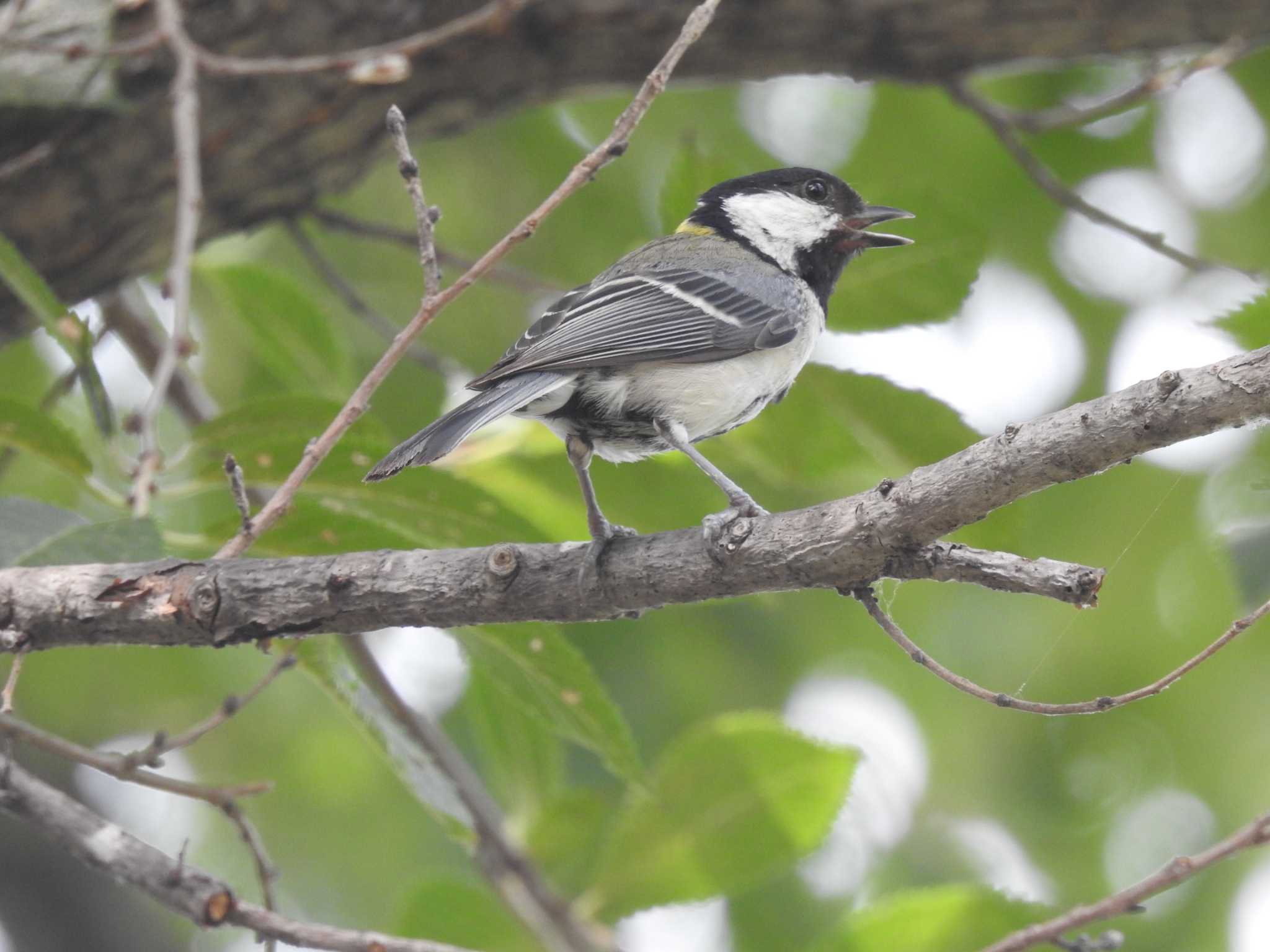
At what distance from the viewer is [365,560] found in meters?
2.38

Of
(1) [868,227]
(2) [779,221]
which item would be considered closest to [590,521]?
(1) [868,227]

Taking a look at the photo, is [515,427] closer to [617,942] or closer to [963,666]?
[617,942]

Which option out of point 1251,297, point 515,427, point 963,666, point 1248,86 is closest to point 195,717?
point 515,427

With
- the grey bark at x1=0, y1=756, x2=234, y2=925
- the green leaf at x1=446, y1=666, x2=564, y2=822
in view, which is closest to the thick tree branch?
the grey bark at x1=0, y1=756, x2=234, y2=925

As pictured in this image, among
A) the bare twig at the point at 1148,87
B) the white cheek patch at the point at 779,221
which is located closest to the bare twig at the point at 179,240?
the white cheek patch at the point at 779,221

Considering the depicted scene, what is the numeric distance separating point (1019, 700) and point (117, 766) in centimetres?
170

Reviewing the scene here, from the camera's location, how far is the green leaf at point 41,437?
282cm

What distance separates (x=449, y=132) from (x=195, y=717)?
9.39 ft

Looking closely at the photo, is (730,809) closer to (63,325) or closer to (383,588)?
(383,588)

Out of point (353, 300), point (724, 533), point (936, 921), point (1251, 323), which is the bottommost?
point (936, 921)

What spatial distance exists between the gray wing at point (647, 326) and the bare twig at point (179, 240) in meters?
0.69

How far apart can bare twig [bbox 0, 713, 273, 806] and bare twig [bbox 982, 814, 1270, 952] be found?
4.73 feet

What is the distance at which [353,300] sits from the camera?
14.6 ft

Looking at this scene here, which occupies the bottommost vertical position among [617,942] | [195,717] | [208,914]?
[208,914]
